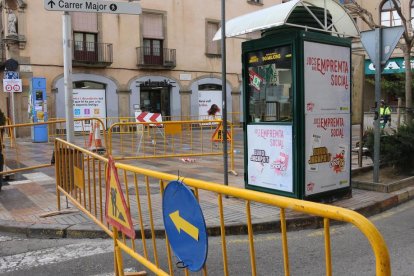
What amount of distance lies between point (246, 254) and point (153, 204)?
42.4 inches

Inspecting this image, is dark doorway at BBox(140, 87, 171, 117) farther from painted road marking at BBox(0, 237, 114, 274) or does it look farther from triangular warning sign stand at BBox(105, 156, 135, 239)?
triangular warning sign stand at BBox(105, 156, 135, 239)

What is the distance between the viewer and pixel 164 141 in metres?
12.7

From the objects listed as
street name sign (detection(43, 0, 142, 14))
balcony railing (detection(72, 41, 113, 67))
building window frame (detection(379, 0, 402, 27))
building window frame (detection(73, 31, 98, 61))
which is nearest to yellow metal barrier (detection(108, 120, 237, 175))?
street name sign (detection(43, 0, 142, 14))

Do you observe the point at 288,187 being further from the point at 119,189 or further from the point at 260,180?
the point at 119,189

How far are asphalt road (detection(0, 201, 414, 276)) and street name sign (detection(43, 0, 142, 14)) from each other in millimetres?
3364

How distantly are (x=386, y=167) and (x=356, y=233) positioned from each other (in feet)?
15.5

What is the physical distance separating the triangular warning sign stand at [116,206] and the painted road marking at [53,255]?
3.73ft

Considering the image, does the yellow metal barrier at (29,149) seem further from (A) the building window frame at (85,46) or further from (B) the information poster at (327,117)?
(A) the building window frame at (85,46)

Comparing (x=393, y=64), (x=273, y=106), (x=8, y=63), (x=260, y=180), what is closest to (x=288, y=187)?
(x=260, y=180)

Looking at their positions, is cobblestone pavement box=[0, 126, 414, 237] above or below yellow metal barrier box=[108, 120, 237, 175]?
below

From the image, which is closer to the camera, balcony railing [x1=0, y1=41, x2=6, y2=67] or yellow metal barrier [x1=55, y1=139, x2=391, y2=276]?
yellow metal barrier [x1=55, y1=139, x2=391, y2=276]

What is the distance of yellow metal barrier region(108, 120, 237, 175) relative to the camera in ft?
39.0

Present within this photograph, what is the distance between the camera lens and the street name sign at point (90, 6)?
21.8 ft

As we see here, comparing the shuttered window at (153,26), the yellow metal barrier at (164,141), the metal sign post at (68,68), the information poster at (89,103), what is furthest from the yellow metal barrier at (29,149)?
the shuttered window at (153,26)
